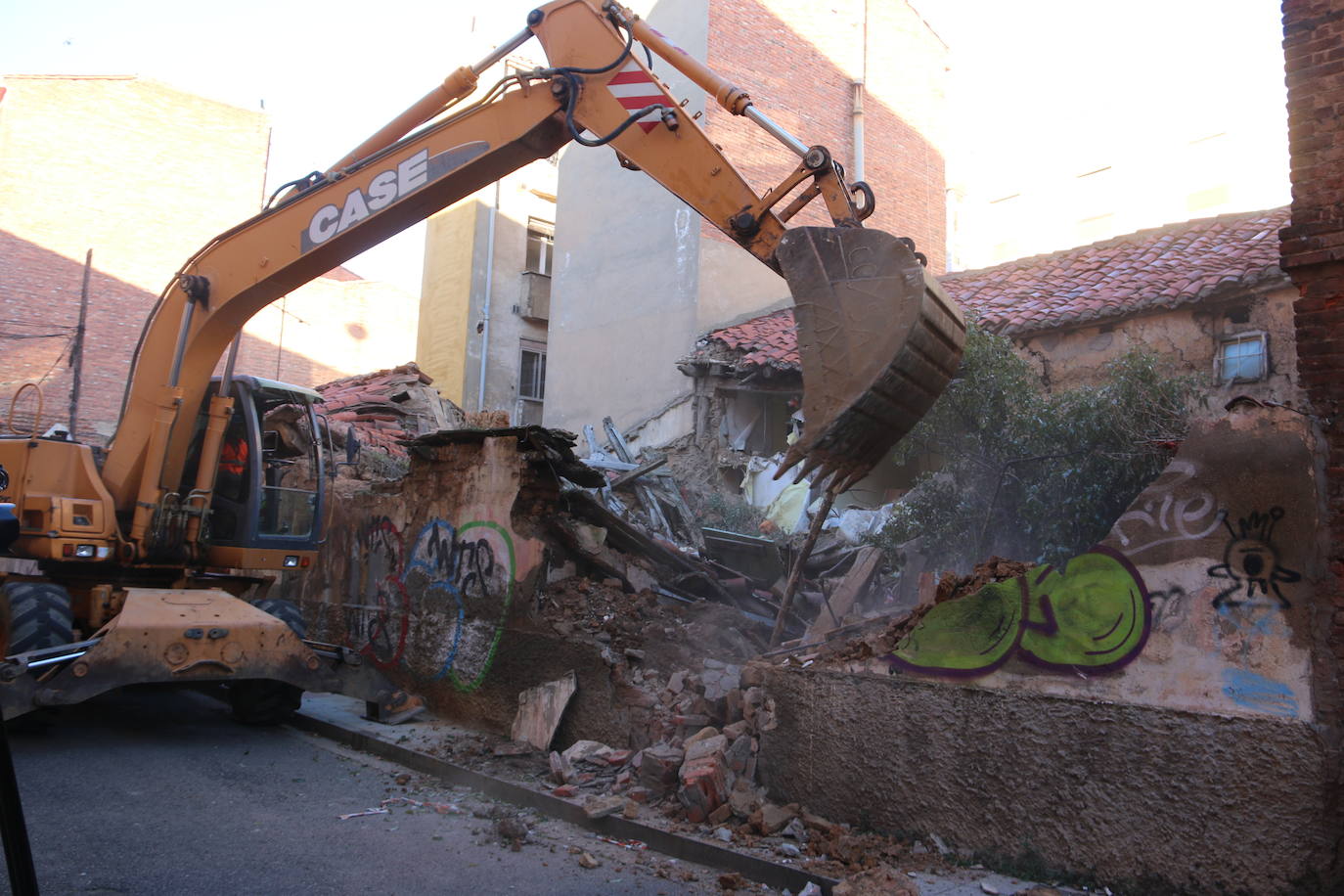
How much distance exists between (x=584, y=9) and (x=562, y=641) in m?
4.84

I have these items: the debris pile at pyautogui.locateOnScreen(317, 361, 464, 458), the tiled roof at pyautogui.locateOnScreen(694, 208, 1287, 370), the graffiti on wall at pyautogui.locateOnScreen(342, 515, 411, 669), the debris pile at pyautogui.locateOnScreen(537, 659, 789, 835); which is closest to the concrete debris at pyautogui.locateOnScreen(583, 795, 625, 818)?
the debris pile at pyautogui.locateOnScreen(537, 659, 789, 835)

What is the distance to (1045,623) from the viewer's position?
5.01 metres

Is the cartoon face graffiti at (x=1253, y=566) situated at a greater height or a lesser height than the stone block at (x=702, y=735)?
greater

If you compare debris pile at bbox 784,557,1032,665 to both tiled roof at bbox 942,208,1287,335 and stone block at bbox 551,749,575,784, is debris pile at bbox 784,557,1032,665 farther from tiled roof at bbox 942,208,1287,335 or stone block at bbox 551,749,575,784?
tiled roof at bbox 942,208,1287,335

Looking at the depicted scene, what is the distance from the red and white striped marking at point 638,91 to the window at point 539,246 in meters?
18.7

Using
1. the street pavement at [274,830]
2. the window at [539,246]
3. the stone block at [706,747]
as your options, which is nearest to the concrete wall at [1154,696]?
the street pavement at [274,830]

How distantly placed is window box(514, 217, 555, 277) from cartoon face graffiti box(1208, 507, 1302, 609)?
72.2 feet

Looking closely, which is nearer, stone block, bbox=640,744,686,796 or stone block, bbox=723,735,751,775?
stone block, bbox=723,735,751,775

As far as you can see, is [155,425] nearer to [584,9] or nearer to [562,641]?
[562,641]

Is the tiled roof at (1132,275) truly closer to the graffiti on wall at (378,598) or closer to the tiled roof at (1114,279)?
the tiled roof at (1114,279)

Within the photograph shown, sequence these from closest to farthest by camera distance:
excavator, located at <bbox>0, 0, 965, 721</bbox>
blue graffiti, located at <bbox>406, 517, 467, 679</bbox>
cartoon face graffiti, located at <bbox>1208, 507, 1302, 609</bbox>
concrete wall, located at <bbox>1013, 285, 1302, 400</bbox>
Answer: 1. cartoon face graffiti, located at <bbox>1208, 507, 1302, 609</bbox>
2. excavator, located at <bbox>0, 0, 965, 721</bbox>
3. blue graffiti, located at <bbox>406, 517, 467, 679</bbox>
4. concrete wall, located at <bbox>1013, 285, 1302, 400</bbox>

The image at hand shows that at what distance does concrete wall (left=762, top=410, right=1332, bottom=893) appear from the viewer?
4223mm

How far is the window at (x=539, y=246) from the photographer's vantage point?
82.4 ft

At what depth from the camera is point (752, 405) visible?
15047 mm
